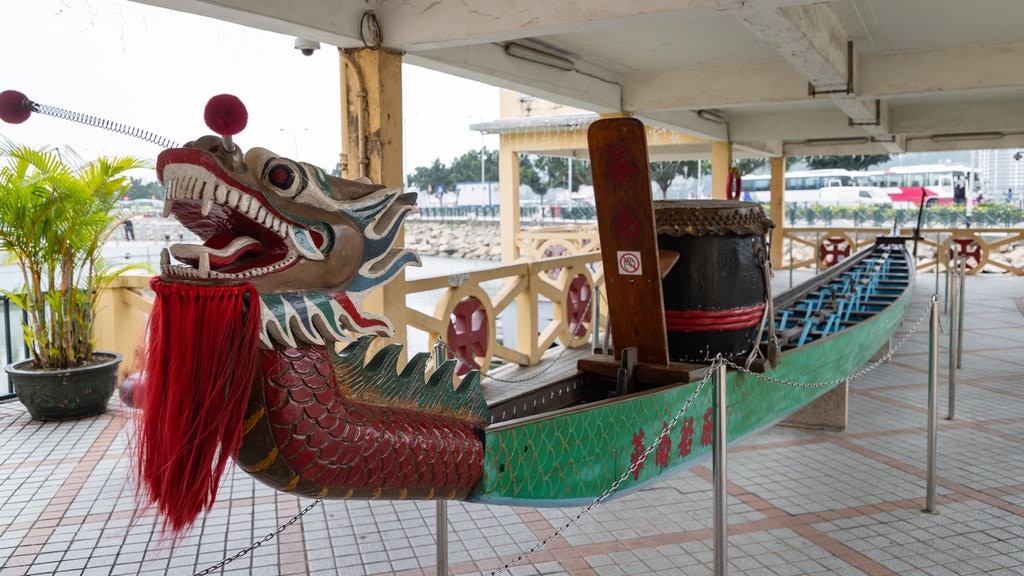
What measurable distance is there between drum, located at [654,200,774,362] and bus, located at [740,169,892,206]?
38.2 m

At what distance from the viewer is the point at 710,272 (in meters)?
3.85

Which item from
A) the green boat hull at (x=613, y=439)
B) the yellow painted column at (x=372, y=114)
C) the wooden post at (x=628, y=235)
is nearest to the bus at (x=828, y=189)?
the yellow painted column at (x=372, y=114)

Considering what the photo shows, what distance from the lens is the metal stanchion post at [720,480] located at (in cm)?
284

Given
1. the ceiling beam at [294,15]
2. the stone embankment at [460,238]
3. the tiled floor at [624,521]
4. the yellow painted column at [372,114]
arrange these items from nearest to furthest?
the tiled floor at [624,521]
the ceiling beam at [294,15]
the yellow painted column at [372,114]
the stone embankment at [460,238]

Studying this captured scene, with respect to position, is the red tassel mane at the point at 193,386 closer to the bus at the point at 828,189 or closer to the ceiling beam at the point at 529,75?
the ceiling beam at the point at 529,75

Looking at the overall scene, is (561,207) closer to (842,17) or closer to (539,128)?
(539,128)

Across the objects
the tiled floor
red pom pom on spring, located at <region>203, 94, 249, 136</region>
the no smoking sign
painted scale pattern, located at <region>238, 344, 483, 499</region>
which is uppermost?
red pom pom on spring, located at <region>203, 94, 249, 136</region>

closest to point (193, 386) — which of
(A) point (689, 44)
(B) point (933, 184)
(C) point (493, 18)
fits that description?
(C) point (493, 18)

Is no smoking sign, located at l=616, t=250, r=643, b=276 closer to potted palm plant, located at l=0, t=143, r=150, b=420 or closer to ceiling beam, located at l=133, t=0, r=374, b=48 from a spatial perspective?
ceiling beam, located at l=133, t=0, r=374, b=48

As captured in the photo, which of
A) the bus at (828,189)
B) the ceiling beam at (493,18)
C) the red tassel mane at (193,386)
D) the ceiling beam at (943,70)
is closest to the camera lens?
the red tassel mane at (193,386)

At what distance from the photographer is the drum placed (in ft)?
12.6

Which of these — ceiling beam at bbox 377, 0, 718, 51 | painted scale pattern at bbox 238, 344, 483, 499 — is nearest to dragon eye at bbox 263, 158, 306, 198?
painted scale pattern at bbox 238, 344, 483, 499

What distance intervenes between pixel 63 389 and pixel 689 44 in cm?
622

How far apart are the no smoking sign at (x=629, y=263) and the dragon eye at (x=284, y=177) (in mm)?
1795
